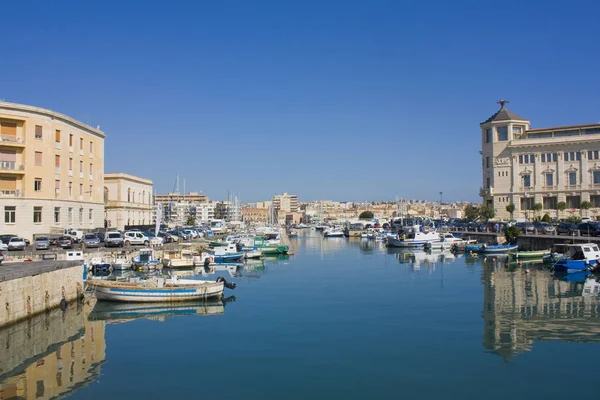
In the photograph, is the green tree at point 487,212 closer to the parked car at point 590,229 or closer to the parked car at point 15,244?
the parked car at point 590,229

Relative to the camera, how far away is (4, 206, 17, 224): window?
4416 cm

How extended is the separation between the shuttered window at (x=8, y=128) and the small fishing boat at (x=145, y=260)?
1575cm

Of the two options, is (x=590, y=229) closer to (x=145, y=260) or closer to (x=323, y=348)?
(x=145, y=260)

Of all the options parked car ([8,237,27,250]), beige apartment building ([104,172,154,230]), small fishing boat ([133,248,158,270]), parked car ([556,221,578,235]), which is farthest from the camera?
beige apartment building ([104,172,154,230])

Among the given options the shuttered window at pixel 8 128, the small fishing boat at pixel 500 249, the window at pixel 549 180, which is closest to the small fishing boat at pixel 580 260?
the small fishing boat at pixel 500 249

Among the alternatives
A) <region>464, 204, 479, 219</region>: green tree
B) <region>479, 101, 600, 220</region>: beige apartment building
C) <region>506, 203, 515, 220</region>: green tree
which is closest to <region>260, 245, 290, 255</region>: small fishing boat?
<region>506, 203, 515, 220</region>: green tree

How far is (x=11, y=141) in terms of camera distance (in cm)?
4462

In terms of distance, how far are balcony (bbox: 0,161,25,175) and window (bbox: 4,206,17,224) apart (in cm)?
298

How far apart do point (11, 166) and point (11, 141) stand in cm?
210

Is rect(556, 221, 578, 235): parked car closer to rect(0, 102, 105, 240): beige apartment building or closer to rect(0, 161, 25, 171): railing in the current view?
rect(0, 102, 105, 240): beige apartment building

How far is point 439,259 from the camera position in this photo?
52.6m

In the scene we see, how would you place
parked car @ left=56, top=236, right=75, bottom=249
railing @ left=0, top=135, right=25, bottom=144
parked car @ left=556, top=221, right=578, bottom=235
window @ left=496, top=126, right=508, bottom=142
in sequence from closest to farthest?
1. parked car @ left=56, top=236, right=75, bottom=249
2. railing @ left=0, top=135, right=25, bottom=144
3. parked car @ left=556, top=221, right=578, bottom=235
4. window @ left=496, top=126, right=508, bottom=142

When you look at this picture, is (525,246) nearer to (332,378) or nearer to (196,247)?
(196,247)

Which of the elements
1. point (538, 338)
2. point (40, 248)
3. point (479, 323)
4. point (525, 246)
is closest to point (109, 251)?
point (40, 248)
